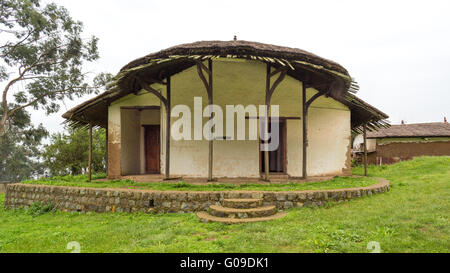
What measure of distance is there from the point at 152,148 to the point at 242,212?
665 centimetres

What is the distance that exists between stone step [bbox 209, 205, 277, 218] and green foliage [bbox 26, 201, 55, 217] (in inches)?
193

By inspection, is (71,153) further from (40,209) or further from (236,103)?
(236,103)

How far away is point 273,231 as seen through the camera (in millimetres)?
4566

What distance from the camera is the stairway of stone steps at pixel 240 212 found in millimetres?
5327

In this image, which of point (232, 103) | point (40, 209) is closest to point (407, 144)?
point (232, 103)

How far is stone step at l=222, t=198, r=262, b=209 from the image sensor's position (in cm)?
572

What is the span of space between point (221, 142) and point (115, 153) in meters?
3.83

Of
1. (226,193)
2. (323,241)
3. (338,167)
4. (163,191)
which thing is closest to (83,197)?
(163,191)

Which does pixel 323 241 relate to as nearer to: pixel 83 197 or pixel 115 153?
pixel 83 197

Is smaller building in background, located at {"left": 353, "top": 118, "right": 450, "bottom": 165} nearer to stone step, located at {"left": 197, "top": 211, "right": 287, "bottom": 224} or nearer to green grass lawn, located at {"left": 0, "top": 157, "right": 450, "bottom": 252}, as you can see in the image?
green grass lawn, located at {"left": 0, "top": 157, "right": 450, "bottom": 252}

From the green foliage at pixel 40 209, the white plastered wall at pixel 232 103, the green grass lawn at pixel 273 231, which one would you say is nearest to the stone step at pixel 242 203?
the green grass lawn at pixel 273 231

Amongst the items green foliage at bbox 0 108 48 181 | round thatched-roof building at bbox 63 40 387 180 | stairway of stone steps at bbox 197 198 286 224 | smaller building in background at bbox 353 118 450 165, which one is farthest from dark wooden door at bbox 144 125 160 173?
green foliage at bbox 0 108 48 181

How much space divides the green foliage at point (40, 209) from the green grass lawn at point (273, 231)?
94 cm
